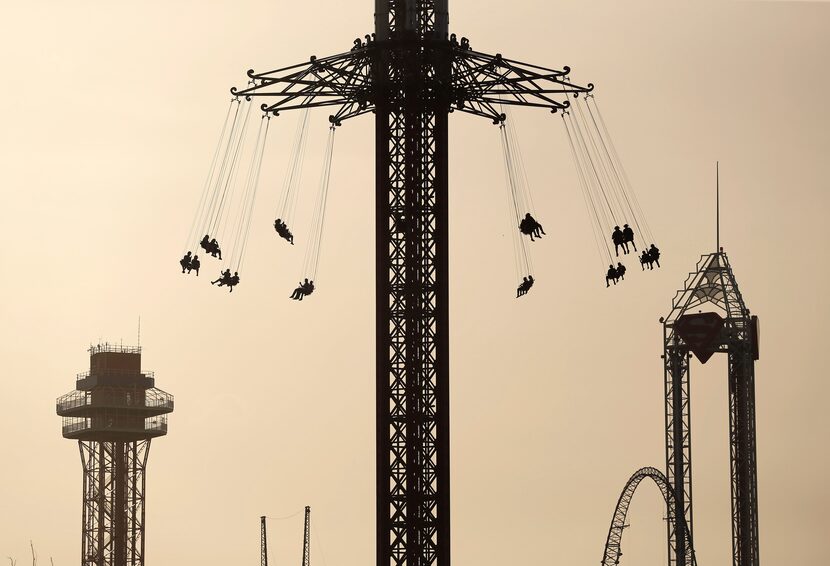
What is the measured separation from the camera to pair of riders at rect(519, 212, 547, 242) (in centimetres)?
10006

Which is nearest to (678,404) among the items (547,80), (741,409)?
(741,409)

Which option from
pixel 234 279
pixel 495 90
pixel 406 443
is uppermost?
pixel 495 90

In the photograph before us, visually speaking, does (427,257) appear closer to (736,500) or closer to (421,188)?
(421,188)

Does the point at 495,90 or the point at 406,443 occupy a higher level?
the point at 495,90

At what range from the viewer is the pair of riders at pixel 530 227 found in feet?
328

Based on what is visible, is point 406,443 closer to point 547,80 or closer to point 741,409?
point 547,80

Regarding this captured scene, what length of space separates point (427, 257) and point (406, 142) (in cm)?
454

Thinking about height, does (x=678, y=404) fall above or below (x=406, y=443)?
above

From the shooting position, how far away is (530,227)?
10031 cm

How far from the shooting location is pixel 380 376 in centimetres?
10031

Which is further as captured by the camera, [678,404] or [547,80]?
[678,404]

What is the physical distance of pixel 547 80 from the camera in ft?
339

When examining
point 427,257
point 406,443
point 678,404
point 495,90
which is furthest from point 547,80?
point 678,404

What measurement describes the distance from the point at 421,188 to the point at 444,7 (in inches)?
288
